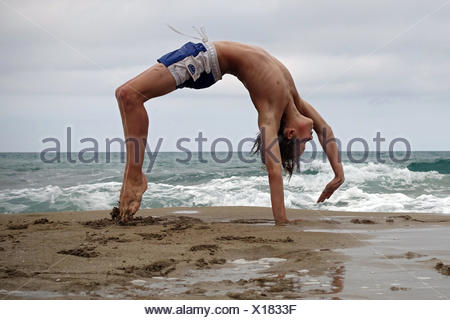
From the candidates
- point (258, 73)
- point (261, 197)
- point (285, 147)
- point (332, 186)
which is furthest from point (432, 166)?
point (258, 73)

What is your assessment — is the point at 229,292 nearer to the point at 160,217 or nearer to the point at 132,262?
the point at 132,262

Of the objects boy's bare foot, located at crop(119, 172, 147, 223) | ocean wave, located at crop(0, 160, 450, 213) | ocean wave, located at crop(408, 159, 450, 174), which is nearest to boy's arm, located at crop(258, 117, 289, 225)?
boy's bare foot, located at crop(119, 172, 147, 223)

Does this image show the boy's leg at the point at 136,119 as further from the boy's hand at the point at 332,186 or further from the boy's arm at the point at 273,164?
the boy's hand at the point at 332,186

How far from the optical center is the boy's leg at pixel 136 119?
4645 millimetres

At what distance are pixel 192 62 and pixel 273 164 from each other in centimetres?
112

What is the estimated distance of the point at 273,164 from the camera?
4762 mm

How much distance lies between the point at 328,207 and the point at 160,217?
3.46 meters

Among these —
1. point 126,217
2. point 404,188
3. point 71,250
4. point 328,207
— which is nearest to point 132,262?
point 71,250

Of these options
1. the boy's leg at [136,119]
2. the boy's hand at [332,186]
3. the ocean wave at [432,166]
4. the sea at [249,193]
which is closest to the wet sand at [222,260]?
the boy's leg at [136,119]

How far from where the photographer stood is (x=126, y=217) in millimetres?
4762

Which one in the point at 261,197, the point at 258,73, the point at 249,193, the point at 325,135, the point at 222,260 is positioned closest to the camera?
the point at 222,260

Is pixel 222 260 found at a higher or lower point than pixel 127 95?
lower

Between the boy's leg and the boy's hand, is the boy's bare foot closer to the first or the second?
the boy's leg

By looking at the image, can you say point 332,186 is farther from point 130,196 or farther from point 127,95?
point 127,95
